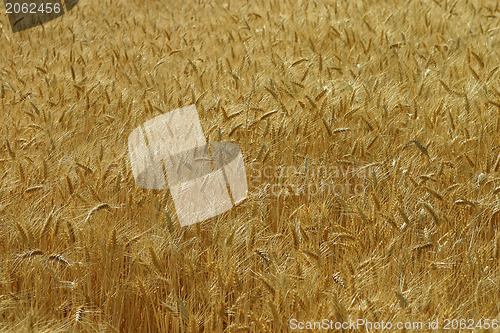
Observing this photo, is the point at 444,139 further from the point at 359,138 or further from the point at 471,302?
the point at 471,302

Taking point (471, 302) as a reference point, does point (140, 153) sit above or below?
above

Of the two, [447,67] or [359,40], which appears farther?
[359,40]

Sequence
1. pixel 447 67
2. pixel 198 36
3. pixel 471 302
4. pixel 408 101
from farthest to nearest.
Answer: pixel 198 36
pixel 447 67
pixel 408 101
pixel 471 302

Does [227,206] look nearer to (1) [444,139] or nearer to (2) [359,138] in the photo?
(2) [359,138]

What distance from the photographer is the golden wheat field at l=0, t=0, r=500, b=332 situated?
147cm

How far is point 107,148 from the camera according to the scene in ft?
7.82

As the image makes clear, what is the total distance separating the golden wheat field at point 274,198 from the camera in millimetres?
1468

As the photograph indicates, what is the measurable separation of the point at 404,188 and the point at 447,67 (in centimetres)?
164

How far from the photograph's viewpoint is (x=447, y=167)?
2.12 meters

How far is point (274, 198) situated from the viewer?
207 cm

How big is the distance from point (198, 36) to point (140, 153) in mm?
2938

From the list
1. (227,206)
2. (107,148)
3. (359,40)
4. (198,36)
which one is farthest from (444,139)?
(198,36)

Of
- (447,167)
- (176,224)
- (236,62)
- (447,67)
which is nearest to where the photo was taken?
(176,224)

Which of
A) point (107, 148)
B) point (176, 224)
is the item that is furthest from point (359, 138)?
point (107, 148)
